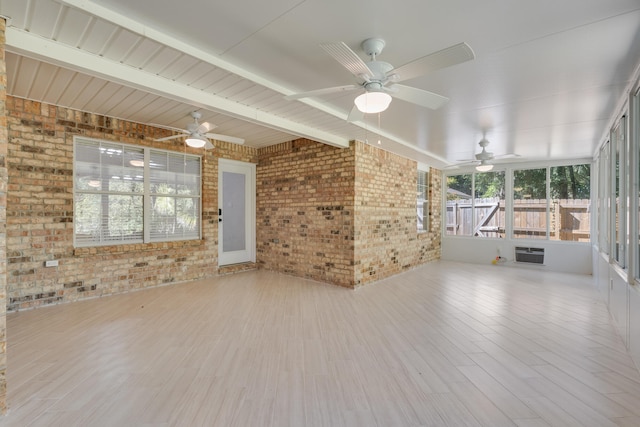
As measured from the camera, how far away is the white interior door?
6172 millimetres

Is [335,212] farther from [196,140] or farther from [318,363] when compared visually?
[318,363]

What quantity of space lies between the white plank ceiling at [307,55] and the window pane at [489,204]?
3730 millimetres

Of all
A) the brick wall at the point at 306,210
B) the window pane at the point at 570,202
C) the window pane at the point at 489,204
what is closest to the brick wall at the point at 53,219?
the brick wall at the point at 306,210

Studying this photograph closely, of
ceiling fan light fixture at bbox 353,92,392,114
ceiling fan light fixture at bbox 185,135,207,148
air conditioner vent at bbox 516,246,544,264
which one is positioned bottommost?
air conditioner vent at bbox 516,246,544,264

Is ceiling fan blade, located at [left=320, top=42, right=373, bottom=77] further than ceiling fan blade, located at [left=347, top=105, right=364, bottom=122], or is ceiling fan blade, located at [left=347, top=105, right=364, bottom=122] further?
ceiling fan blade, located at [left=347, top=105, right=364, bottom=122]

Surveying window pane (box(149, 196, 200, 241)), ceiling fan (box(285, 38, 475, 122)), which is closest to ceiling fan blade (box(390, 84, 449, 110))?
ceiling fan (box(285, 38, 475, 122))

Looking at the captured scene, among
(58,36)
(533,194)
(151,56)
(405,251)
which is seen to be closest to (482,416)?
(151,56)

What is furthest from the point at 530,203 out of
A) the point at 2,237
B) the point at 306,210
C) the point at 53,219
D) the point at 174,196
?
the point at 53,219

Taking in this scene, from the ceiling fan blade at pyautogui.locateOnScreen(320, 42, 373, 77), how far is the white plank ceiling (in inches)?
12.8

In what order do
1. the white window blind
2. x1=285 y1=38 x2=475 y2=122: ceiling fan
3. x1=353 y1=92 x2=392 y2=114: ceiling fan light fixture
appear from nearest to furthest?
x1=285 y1=38 x2=475 y2=122: ceiling fan < x1=353 y1=92 x2=392 y2=114: ceiling fan light fixture < the white window blind

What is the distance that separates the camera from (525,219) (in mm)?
7508

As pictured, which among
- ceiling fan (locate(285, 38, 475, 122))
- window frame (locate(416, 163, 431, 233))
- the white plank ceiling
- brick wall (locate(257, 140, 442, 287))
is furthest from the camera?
window frame (locate(416, 163, 431, 233))

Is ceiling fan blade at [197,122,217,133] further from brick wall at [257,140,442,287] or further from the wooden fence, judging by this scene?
the wooden fence

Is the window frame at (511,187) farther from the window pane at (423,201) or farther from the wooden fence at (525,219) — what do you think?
the window pane at (423,201)
